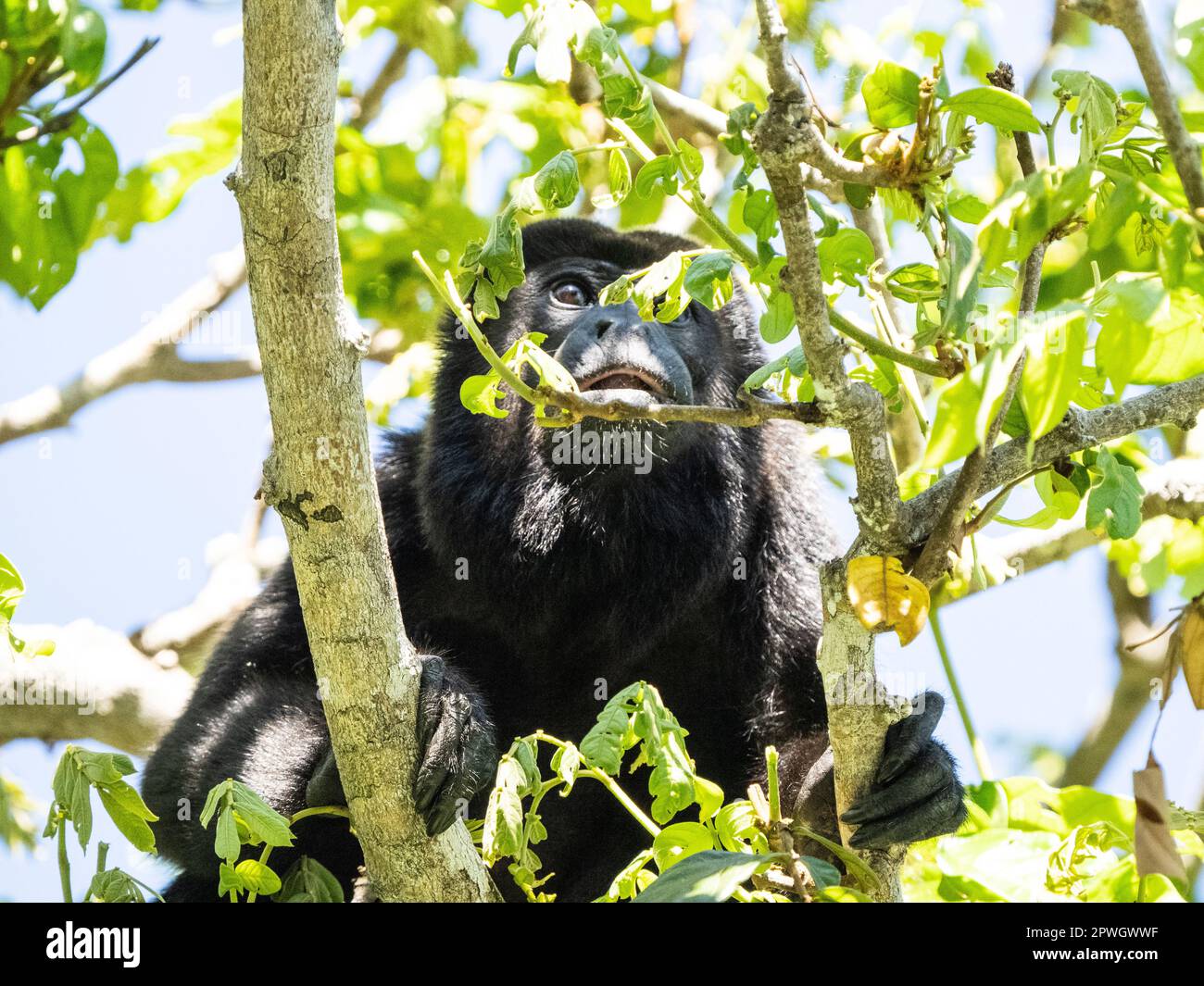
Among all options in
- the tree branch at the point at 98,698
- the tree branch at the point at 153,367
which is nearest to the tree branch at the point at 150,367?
the tree branch at the point at 153,367

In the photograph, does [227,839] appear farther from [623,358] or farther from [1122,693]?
[1122,693]

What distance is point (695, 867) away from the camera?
85.5 inches

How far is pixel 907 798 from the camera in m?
2.90

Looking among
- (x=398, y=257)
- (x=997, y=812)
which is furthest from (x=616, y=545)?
(x=398, y=257)

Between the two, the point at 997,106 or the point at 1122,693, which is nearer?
the point at 997,106

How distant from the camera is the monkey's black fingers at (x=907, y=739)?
2926 mm

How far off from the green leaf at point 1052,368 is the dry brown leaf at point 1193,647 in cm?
81

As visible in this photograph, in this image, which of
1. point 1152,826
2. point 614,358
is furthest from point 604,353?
point 1152,826

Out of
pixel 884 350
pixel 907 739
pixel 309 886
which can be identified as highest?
pixel 884 350

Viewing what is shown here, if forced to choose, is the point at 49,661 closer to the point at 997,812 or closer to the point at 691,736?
the point at 691,736

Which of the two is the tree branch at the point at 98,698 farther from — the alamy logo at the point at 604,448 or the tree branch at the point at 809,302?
the tree branch at the point at 809,302

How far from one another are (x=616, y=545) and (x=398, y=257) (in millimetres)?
1981

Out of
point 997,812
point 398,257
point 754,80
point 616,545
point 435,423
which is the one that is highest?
point 754,80

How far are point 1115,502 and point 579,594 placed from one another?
209 cm
